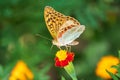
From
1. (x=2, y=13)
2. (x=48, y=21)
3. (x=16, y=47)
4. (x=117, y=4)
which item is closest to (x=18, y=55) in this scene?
(x=16, y=47)

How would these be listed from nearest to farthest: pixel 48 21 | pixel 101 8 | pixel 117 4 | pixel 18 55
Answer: pixel 48 21 → pixel 18 55 → pixel 101 8 → pixel 117 4

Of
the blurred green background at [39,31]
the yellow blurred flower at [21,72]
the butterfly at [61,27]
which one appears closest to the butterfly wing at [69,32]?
the butterfly at [61,27]

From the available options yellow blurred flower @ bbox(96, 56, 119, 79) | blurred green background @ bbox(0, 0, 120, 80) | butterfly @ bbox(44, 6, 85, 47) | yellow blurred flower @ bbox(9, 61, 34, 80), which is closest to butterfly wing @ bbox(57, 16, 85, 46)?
butterfly @ bbox(44, 6, 85, 47)

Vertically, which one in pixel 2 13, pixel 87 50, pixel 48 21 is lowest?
pixel 87 50

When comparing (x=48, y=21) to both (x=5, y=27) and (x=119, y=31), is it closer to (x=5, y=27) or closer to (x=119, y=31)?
(x=5, y=27)

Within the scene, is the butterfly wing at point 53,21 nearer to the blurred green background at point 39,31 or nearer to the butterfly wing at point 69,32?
the butterfly wing at point 69,32

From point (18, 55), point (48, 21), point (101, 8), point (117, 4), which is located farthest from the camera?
point (117, 4)

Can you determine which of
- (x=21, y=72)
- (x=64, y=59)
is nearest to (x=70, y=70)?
(x=64, y=59)
